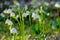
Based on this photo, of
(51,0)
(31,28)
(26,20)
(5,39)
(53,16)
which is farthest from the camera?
(51,0)

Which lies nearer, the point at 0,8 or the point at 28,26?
the point at 28,26

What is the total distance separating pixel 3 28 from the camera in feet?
16.5

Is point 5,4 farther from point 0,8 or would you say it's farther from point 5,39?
point 5,39

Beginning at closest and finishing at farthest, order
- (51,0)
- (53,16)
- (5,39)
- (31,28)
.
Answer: (5,39) → (31,28) → (53,16) → (51,0)

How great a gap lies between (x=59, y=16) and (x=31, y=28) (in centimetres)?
133

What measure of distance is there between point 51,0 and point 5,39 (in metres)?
2.34

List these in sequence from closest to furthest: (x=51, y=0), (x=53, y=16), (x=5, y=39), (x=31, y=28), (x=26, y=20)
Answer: (x=5, y=39) < (x=31, y=28) < (x=26, y=20) < (x=53, y=16) < (x=51, y=0)

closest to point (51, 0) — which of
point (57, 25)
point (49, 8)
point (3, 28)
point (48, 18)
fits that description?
point (49, 8)

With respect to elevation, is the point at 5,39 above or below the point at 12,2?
below

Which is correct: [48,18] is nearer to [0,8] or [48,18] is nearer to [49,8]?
[49,8]

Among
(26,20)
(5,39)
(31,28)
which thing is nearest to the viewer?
(5,39)

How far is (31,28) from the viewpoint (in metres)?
4.87

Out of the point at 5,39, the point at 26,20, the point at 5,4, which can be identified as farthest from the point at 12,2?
the point at 5,39

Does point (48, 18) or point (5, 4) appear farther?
point (5, 4)
